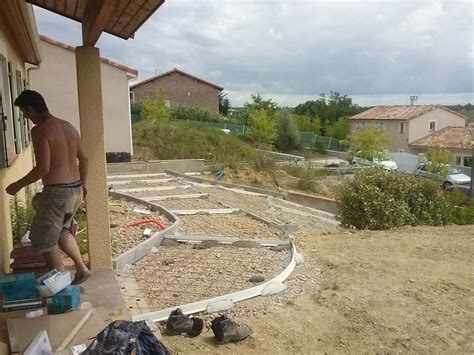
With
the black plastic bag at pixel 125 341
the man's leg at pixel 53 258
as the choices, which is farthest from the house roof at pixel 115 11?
the black plastic bag at pixel 125 341

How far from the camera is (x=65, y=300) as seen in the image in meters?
3.64

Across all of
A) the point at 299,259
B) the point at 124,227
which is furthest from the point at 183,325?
the point at 124,227

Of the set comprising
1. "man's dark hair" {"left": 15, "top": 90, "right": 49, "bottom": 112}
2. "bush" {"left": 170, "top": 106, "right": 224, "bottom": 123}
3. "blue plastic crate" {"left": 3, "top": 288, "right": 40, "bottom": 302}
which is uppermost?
"bush" {"left": 170, "top": 106, "right": 224, "bottom": 123}

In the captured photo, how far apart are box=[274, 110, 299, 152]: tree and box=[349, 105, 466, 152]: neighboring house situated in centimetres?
969

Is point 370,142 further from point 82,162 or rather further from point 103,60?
point 82,162

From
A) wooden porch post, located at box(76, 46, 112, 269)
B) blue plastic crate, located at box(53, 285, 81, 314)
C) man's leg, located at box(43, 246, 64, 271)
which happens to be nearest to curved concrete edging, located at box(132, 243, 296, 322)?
blue plastic crate, located at box(53, 285, 81, 314)

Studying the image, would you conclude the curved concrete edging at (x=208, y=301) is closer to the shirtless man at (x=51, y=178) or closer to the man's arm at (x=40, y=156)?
the shirtless man at (x=51, y=178)

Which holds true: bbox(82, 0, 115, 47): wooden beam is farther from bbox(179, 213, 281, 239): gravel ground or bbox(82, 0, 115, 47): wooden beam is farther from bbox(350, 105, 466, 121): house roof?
bbox(350, 105, 466, 121): house roof

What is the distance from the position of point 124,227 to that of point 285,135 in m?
32.0

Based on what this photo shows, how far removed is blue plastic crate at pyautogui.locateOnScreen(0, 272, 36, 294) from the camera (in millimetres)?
3643

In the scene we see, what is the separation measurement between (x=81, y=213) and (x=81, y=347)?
206 inches

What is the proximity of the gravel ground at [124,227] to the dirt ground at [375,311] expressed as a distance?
7.99 feet

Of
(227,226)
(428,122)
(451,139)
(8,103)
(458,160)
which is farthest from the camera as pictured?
(428,122)

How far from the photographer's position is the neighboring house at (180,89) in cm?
5003
